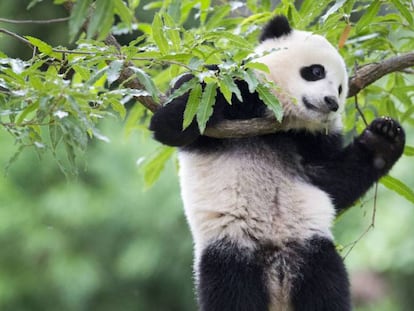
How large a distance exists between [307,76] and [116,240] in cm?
404

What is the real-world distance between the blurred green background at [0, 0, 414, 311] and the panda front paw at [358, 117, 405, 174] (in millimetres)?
3179

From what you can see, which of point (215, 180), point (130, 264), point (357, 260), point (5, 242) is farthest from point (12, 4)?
point (215, 180)

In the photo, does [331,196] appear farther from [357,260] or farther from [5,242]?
[5,242]

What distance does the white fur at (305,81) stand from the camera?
3.15 meters

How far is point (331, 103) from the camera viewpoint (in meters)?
3.09

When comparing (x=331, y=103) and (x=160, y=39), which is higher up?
(x=160, y=39)

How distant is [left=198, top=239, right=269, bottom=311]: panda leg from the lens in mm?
2943

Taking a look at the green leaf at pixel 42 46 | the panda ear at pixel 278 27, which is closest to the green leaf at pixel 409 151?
the panda ear at pixel 278 27

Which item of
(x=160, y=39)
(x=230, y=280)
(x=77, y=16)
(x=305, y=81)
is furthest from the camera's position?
(x=305, y=81)

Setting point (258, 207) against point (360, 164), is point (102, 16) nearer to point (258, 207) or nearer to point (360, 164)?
point (258, 207)

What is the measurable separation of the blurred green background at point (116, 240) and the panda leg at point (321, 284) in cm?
349

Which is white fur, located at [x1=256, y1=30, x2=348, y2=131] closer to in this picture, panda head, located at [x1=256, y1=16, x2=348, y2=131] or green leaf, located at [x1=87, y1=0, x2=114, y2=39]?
panda head, located at [x1=256, y1=16, x2=348, y2=131]

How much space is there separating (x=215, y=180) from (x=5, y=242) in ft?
14.5

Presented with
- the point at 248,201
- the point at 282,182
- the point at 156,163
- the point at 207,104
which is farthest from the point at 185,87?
the point at 156,163
